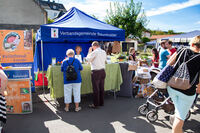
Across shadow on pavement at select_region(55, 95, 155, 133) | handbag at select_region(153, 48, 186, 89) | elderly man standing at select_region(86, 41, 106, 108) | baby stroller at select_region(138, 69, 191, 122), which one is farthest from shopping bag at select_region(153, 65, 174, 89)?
elderly man standing at select_region(86, 41, 106, 108)

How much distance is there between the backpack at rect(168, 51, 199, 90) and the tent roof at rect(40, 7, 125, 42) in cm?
351

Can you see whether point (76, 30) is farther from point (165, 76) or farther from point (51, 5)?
point (51, 5)

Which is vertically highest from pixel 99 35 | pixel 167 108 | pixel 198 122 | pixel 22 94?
pixel 99 35

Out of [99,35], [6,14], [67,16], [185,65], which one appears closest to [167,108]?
[185,65]

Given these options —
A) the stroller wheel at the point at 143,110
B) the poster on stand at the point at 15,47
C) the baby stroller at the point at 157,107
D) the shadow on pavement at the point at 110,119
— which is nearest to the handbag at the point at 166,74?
the baby stroller at the point at 157,107

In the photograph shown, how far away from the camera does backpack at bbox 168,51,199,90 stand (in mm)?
2141

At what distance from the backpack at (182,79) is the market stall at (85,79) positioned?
286 cm

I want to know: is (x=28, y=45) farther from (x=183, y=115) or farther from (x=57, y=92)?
(x=183, y=115)

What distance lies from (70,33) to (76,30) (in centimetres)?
22

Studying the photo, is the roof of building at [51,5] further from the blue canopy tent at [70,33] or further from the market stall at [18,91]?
the market stall at [18,91]

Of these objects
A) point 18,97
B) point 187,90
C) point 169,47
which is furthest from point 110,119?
point 169,47

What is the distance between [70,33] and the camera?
4973 millimetres

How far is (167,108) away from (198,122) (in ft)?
2.38

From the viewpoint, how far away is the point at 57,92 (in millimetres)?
4316
